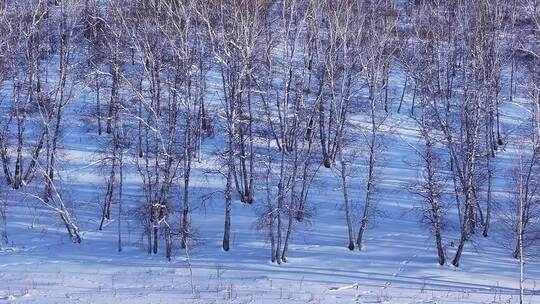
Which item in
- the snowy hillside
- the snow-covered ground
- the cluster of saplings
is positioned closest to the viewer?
the snow-covered ground

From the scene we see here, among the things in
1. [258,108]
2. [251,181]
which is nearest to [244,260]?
[251,181]

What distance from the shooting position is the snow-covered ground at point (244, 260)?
22.2 meters

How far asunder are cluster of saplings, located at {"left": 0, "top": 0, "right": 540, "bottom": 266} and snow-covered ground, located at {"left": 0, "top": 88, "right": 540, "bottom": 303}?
68 cm

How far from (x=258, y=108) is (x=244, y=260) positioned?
43.0 ft

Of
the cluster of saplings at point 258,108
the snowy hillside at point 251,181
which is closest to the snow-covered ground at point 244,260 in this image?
the snowy hillside at point 251,181

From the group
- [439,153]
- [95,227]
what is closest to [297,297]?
[95,227]

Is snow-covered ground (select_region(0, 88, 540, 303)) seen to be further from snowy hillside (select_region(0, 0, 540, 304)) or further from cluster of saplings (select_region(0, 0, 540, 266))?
cluster of saplings (select_region(0, 0, 540, 266))

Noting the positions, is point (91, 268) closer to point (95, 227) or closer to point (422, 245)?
point (95, 227)

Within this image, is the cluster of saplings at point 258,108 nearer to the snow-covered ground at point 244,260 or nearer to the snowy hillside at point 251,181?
the snowy hillside at point 251,181

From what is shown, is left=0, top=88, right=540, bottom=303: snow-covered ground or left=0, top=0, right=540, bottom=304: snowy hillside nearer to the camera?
left=0, top=88, right=540, bottom=303: snow-covered ground

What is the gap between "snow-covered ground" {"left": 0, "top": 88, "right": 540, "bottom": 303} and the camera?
72.7 ft

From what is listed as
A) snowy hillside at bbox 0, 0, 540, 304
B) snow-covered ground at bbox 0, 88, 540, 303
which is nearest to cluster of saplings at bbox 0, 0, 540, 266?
snowy hillside at bbox 0, 0, 540, 304

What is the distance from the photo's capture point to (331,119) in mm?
32750

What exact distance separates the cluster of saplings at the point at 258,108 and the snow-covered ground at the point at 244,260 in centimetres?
68
